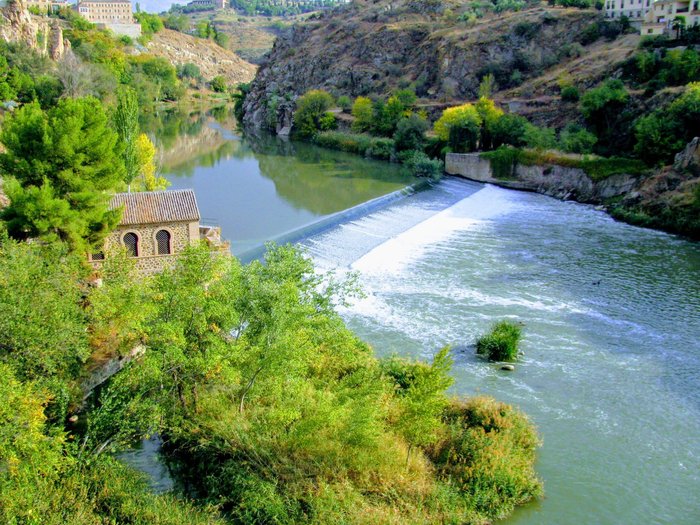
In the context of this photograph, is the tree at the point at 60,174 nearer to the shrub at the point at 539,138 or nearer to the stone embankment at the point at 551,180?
the stone embankment at the point at 551,180

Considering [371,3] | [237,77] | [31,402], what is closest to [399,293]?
[31,402]

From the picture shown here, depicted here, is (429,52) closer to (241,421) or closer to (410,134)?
(410,134)

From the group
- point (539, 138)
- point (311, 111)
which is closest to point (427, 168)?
point (539, 138)

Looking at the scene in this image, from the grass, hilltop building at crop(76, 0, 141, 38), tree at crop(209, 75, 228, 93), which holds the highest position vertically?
hilltop building at crop(76, 0, 141, 38)

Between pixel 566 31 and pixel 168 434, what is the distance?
60377 millimetres

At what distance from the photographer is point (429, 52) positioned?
7175 centimetres

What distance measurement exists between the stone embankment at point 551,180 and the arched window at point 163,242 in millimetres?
27879

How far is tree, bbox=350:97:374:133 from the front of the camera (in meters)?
62.5

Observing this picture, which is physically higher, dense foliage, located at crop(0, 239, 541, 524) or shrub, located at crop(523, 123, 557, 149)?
shrub, located at crop(523, 123, 557, 149)

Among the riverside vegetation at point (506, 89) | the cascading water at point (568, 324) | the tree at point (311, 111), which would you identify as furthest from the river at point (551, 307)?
the tree at point (311, 111)

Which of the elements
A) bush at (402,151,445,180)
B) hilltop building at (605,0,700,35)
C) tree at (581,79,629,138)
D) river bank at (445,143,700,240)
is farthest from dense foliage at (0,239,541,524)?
hilltop building at (605,0,700,35)

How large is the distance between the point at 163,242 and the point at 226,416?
31.6 ft

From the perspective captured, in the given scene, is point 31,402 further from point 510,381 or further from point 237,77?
point 237,77

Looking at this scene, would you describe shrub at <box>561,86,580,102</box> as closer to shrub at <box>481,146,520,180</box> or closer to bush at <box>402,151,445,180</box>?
shrub at <box>481,146,520,180</box>
